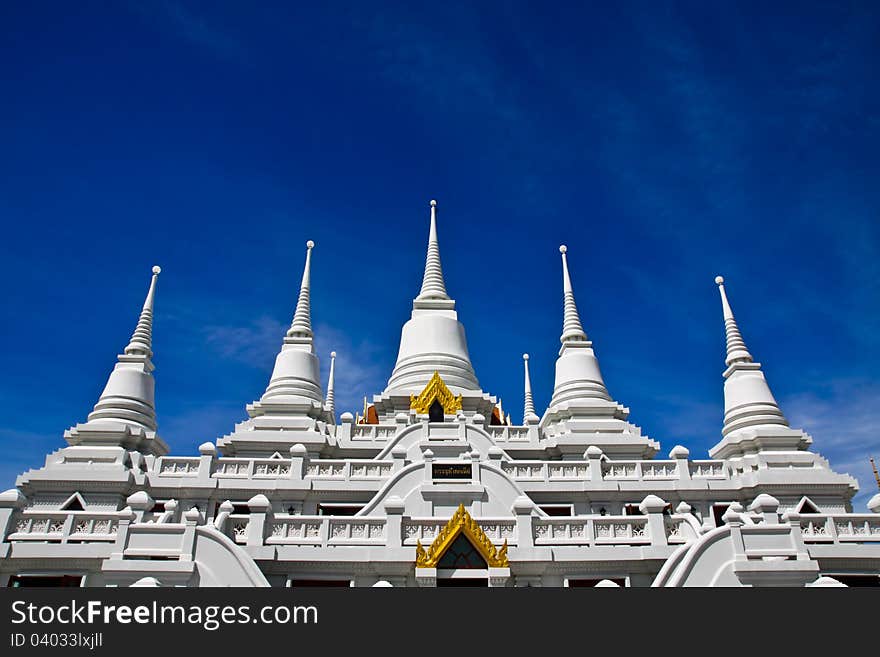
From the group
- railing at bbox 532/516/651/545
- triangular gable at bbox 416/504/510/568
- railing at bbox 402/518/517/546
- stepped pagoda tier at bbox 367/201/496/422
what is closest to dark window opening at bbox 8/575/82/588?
railing at bbox 402/518/517/546

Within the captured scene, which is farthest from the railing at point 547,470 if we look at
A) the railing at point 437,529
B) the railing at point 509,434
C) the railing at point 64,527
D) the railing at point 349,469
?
the railing at point 64,527

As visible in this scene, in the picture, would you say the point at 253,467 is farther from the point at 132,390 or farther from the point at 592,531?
the point at 592,531

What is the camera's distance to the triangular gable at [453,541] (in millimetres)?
19281

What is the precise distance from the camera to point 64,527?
2033 centimetres

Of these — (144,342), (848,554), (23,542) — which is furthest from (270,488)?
(848,554)

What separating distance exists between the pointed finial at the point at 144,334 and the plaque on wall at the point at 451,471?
58.2 feet

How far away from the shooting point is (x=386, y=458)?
28844 millimetres

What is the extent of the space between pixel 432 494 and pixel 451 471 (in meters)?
1.18

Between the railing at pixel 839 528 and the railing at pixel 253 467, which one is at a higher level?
→ the railing at pixel 253 467

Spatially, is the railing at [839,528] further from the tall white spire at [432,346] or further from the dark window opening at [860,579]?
the tall white spire at [432,346]

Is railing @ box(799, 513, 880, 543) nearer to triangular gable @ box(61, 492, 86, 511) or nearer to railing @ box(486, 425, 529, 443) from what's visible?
railing @ box(486, 425, 529, 443)

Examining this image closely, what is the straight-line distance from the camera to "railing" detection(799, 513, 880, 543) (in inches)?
864

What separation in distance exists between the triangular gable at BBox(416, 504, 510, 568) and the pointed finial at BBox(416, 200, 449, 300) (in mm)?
25988

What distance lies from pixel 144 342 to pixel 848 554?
31.1m
